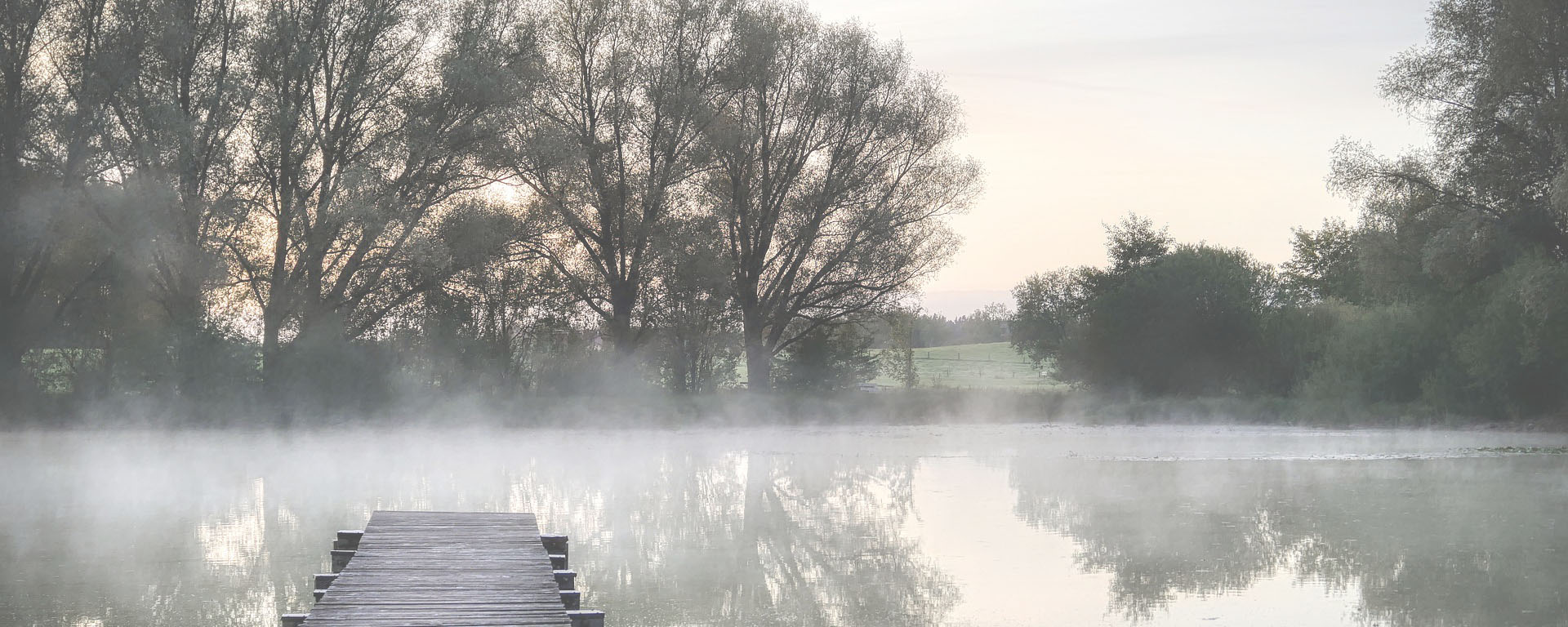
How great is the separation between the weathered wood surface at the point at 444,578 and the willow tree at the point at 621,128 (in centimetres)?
1864

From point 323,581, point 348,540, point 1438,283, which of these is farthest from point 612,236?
point 323,581

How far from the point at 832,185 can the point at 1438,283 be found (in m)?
12.9

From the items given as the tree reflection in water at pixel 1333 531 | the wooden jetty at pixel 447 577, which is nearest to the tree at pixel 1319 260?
the tree reflection in water at pixel 1333 531

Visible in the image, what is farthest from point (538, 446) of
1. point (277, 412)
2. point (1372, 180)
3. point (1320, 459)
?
point (1372, 180)

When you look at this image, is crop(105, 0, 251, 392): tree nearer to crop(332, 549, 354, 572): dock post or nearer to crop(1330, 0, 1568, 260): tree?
crop(332, 549, 354, 572): dock post

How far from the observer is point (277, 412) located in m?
23.7

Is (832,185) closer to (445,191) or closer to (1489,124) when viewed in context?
(445,191)

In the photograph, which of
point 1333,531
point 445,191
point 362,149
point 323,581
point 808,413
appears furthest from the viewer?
point 808,413

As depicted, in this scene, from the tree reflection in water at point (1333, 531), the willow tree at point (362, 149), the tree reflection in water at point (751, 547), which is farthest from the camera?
the willow tree at point (362, 149)

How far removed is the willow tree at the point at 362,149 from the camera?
24125 mm

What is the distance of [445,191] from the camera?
2611cm

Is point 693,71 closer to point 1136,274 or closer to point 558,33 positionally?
point 558,33

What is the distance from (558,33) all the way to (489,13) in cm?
243

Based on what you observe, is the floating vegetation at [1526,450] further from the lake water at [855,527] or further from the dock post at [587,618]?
the dock post at [587,618]
